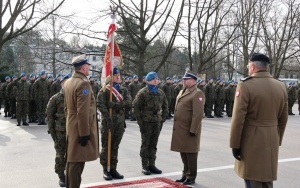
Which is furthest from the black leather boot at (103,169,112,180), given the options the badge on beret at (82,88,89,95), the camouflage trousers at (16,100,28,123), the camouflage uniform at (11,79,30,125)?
the camouflage trousers at (16,100,28,123)

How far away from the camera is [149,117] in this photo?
23.3 feet

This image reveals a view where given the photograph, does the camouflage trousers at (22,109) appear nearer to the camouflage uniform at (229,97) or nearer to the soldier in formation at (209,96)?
the soldier in formation at (209,96)

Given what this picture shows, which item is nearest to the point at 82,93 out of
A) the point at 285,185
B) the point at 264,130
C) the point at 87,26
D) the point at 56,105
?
the point at 56,105

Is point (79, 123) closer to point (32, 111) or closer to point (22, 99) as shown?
point (22, 99)

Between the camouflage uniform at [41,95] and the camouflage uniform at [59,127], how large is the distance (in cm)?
895

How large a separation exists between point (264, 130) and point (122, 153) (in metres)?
5.02

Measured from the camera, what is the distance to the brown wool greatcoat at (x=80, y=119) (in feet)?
16.9

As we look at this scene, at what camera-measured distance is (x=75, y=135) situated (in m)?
5.30

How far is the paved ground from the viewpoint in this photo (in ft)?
21.9

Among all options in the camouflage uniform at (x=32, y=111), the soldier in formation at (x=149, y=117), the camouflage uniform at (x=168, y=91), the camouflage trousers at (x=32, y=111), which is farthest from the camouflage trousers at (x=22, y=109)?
the soldier in formation at (x=149, y=117)

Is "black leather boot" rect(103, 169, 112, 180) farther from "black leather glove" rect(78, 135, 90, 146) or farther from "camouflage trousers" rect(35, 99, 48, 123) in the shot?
"camouflage trousers" rect(35, 99, 48, 123)

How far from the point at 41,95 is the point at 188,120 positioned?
9.67 m

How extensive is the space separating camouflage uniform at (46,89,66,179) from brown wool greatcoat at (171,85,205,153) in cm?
201

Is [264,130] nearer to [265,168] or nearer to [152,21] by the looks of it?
[265,168]
